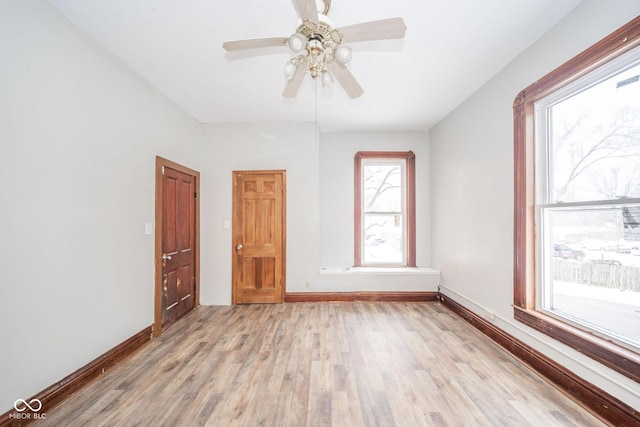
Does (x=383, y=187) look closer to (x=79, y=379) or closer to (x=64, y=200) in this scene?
(x=64, y=200)

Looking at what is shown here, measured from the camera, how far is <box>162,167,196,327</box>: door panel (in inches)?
133

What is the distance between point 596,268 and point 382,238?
3.01 meters

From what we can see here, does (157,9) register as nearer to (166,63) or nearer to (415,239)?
(166,63)

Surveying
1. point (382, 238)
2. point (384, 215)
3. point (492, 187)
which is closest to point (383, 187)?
point (384, 215)

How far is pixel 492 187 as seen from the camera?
3.02 m

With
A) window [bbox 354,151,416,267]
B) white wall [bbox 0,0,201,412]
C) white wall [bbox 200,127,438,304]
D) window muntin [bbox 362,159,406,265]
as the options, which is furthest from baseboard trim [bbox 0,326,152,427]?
window muntin [bbox 362,159,406,265]

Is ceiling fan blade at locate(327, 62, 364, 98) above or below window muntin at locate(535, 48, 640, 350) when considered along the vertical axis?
Result: above

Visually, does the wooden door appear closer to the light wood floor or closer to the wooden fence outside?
the light wood floor

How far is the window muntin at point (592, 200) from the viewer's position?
1.78m

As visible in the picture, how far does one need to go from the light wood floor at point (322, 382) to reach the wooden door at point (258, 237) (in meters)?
0.92

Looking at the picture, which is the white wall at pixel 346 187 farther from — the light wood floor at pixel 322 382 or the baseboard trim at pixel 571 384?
the baseboard trim at pixel 571 384

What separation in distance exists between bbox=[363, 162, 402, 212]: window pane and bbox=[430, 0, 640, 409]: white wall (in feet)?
2.03

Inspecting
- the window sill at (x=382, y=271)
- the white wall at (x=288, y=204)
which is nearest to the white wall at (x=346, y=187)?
the window sill at (x=382, y=271)

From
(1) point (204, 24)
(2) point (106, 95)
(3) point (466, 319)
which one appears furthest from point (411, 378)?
(2) point (106, 95)
